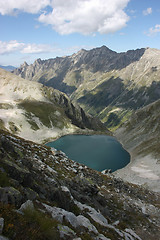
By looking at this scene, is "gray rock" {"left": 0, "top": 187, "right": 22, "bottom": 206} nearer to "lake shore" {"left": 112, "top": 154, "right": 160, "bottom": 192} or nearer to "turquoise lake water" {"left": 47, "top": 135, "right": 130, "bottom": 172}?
"lake shore" {"left": 112, "top": 154, "right": 160, "bottom": 192}

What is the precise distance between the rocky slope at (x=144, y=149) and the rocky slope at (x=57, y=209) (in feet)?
101

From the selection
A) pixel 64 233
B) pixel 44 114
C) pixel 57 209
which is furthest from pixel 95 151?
pixel 64 233

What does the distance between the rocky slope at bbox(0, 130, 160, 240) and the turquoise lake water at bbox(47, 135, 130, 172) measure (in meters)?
55.7

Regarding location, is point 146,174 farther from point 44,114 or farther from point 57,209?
point 44,114

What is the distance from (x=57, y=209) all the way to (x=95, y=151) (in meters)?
96.8

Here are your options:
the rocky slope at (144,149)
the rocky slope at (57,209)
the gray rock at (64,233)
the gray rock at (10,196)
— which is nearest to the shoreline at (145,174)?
the rocky slope at (144,149)

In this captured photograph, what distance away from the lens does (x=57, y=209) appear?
1355cm

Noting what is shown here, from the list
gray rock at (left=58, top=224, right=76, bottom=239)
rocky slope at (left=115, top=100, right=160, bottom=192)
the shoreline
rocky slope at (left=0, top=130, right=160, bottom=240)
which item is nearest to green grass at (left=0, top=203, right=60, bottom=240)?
rocky slope at (left=0, top=130, right=160, bottom=240)

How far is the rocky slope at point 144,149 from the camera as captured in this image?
214ft

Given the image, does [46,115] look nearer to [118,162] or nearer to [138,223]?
[118,162]

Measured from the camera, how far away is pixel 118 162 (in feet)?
311

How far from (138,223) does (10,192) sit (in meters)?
20.4

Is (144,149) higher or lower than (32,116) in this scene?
lower

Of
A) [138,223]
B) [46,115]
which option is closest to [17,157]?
[138,223]
